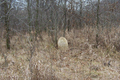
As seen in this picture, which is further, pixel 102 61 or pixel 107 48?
pixel 107 48

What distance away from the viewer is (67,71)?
4.02 metres

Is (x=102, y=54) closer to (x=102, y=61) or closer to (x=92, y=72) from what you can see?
(x=102, y=61)

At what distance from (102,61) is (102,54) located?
2.80ft

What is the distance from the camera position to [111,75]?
356 cm

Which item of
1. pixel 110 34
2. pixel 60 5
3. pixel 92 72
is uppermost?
pixel 60 5

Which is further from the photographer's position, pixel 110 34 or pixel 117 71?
pixel 110 34

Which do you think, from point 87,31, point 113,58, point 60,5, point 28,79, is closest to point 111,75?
point 113,58

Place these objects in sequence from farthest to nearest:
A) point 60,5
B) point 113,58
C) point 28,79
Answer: point 60,5
point 113,58
point 28,79

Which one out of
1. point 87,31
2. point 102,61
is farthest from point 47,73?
point 87,31

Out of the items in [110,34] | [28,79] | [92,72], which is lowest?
[92,72]

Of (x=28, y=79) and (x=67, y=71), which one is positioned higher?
(x=28, y=79)

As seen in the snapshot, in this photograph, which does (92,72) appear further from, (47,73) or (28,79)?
(28,79)

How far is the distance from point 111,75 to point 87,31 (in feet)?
14.5

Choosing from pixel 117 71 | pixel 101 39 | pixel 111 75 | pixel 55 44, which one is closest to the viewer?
pixel 111 75
